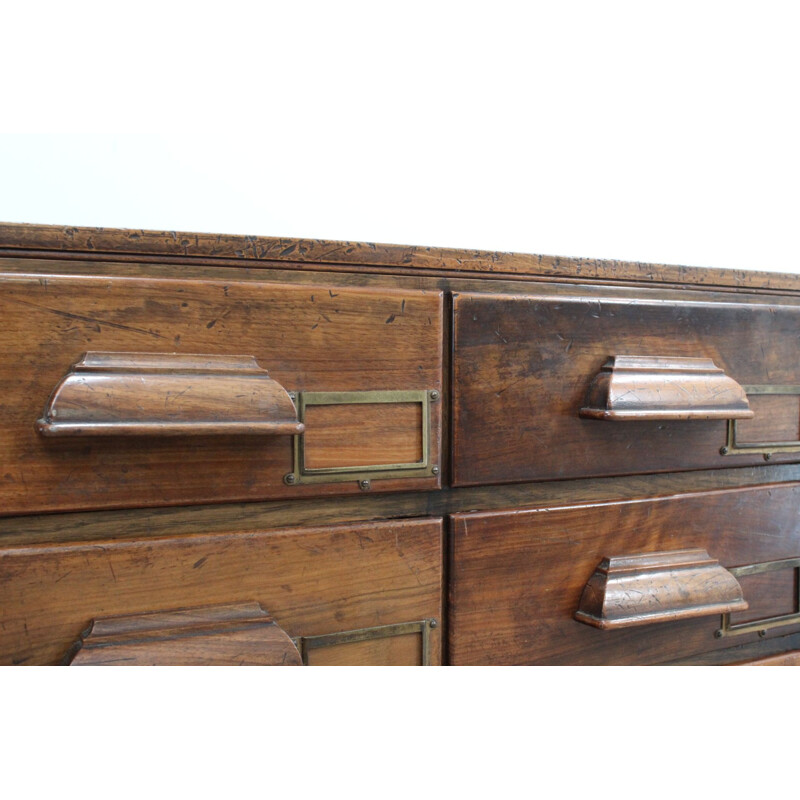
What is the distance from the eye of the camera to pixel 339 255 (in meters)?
0.61

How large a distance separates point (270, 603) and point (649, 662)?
1.36 ft

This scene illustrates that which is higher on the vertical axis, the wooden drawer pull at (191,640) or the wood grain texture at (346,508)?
the wood grain texture at (346,508)

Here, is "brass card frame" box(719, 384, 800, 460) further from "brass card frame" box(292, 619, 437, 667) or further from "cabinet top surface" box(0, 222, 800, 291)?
"brass card frame" box(292, 619, 437, 667)

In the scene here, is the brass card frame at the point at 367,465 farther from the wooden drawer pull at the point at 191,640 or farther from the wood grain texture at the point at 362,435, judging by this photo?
the wooden drawer pull at the point at 191,640

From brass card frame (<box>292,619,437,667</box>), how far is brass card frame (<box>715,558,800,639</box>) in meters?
0.35

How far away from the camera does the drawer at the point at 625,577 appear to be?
673 millimetres

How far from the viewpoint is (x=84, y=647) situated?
53 centimetres

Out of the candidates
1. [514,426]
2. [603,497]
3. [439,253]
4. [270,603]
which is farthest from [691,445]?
[270,603]

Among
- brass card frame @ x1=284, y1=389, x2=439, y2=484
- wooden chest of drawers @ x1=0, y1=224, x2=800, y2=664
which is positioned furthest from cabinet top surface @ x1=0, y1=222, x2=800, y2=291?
brass card frame @ x1=284, y1=389, x2=439, y2=484

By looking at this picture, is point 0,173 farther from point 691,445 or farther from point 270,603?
point 691,445

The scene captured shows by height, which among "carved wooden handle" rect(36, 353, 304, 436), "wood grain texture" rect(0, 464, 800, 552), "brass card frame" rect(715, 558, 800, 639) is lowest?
"brass card frame" rect(715, 558, 800, 639)

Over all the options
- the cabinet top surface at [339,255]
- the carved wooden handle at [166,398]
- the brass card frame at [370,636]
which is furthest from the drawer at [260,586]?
the cabinet top surface at [339,255]

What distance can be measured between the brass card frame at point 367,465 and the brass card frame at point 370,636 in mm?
134

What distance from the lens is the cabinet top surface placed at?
0.53 meters
